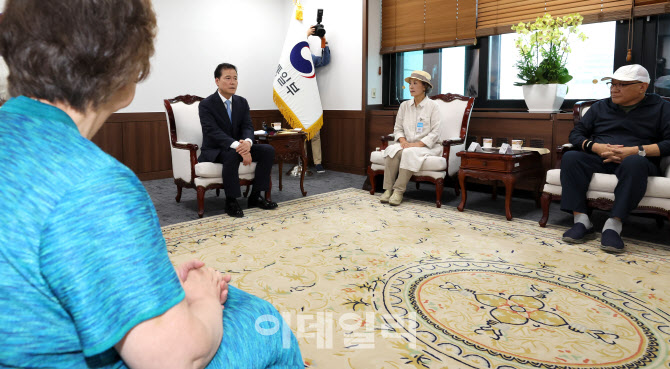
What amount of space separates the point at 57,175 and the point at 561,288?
7.55 ft

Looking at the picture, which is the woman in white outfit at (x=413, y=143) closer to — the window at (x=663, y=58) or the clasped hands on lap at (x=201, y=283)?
the window at (x=663, y=58)

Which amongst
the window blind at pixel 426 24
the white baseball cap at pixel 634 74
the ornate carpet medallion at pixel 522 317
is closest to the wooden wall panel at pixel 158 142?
the window blind at pixel 426 24

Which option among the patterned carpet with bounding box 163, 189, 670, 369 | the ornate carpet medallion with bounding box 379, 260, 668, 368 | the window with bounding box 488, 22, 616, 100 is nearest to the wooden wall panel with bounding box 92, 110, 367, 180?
the window with bounding box 488, 22, 616, 100

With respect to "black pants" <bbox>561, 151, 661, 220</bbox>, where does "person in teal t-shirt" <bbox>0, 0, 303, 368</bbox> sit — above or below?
above

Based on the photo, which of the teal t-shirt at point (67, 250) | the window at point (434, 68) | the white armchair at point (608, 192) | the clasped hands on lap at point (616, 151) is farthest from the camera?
the window at point (434, 68)

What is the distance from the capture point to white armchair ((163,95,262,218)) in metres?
3.77

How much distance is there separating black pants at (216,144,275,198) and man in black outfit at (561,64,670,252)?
228 centimetres

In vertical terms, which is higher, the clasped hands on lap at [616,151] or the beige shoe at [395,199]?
the clasped hands on lap at [616,151]

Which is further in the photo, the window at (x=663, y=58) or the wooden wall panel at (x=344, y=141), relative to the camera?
the wooden wall panel at (x=344, y=141)

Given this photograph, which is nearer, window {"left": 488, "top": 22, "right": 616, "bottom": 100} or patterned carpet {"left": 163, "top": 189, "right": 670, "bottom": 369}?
patterned carpet {"left": 163, "top": 189, "right": 670, "bottom": 369}

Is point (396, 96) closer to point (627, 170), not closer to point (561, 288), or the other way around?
point (627, 170)

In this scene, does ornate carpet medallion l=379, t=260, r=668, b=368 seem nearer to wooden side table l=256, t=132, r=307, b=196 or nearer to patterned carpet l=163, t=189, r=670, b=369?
patterned carpet l=163, t=189, r=670, b=369

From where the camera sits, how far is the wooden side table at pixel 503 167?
3680mm

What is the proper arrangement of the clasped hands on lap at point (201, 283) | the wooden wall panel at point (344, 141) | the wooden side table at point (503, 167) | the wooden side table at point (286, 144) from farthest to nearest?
1. the wooden wall panel at point (344, 141)
2. the wooden side table at point (286, 144)
3. the wooden side table at point (503, 167)
4. the clasped hands on lap at point (201, 283)
